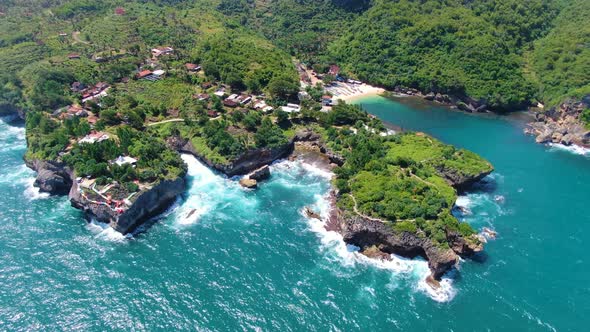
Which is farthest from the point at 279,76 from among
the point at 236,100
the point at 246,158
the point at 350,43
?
the point at 350,43

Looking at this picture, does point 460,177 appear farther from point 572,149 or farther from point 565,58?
point 565,58

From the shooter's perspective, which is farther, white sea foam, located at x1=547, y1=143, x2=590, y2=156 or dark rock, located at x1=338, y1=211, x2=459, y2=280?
white sea foam, located at x1=547, y1=143, x2=590, y2=156

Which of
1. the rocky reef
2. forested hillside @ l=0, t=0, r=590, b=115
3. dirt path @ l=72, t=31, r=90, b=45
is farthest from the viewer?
dirt path @ l=72, t=31, r=90, b=45

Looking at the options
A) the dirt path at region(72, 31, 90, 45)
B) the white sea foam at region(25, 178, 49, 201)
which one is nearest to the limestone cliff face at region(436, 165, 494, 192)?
the white sea foam at region(25, 178, 49, 201)

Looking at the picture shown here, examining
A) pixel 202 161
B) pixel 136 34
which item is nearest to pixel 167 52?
pixel 136 34

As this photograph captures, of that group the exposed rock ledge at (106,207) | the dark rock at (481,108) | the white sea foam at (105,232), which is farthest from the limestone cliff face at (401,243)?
the dark rock at (481,108)

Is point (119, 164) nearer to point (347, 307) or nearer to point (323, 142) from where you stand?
point (323, 142)

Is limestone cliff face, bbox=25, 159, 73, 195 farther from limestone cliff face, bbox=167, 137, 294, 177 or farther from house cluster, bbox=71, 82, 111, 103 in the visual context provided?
house cluster, bbox=71, 82, 111, 103
